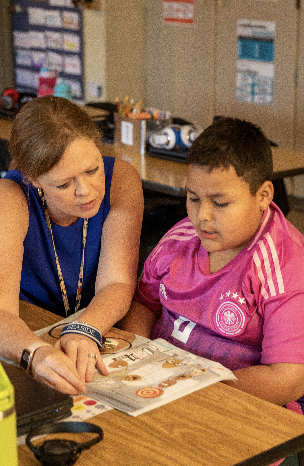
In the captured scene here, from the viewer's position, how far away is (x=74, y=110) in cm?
145

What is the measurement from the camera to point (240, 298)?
1286 mm

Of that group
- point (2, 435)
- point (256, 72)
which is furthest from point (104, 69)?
point (2, 435)

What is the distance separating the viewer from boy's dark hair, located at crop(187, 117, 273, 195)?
130cm

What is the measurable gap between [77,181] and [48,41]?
4.83 meters

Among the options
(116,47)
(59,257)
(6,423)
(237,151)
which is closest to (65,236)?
(59,257)

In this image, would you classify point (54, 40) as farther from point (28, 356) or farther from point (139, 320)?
point (28, 356)

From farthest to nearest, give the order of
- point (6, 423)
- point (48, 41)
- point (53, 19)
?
point (48, 41) < point (53, 19) < point (6, 423)

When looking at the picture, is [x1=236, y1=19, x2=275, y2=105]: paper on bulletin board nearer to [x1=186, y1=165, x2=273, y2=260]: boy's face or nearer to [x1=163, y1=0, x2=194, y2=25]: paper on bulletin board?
[x1=163, y1=0, x2=194, y2=25]: paper on bulletin board

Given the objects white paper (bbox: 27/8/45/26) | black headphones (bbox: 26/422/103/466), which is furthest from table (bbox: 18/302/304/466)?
white paper (bbox: 27/8/45/26)

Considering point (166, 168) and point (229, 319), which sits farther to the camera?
point (166, 168)

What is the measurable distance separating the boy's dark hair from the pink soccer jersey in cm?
9

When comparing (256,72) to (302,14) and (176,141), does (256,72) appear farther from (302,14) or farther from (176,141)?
(176,141)

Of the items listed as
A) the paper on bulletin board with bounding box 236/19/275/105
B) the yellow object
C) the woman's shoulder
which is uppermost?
the paper on bulletin board with bounding box 236/19/275/105

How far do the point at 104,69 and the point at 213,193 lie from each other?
14.0ft
